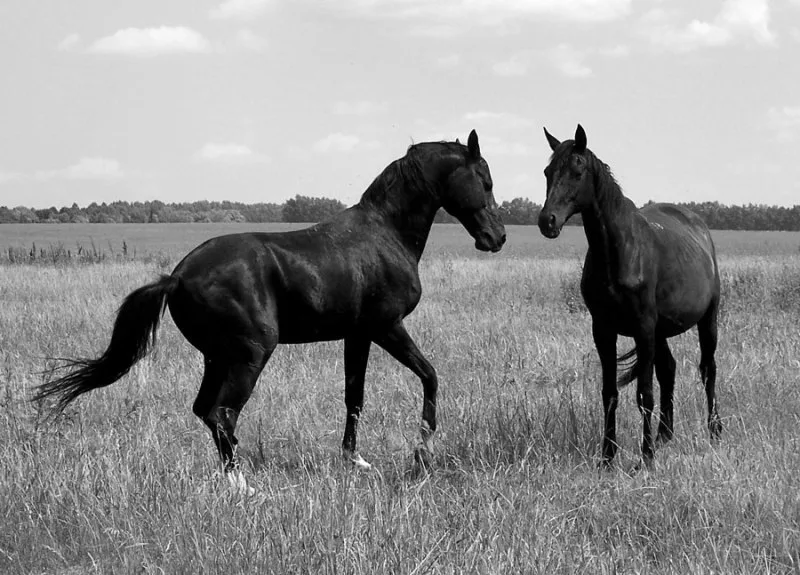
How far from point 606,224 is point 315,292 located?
6.10ft

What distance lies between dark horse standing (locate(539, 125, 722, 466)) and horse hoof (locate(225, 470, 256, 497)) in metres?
2.20

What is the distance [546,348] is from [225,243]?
487cm

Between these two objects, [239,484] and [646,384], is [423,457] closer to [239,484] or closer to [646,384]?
[239,484]

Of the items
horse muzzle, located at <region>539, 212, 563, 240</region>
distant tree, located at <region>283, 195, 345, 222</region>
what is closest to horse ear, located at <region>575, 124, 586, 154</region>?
horse muzzle, located at <region>539, 212, 563, 240</region>

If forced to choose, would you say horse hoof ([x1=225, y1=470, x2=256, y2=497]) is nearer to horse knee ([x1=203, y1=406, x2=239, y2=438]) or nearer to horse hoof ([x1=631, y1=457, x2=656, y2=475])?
horse knee ([x1=203, y1=406, x2=239, y2=438])

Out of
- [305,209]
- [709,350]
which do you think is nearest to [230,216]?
[305,209]

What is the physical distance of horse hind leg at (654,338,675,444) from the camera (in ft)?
21.0

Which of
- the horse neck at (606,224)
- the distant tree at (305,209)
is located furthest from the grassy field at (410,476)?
the distant tree at (305,209)

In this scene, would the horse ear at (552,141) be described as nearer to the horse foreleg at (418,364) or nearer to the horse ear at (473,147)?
the horse ear at (473,147)

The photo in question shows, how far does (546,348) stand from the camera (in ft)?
31.0

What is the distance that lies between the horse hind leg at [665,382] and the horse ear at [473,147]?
6.27ft

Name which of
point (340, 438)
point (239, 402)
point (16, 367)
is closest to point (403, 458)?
point (340, 438)

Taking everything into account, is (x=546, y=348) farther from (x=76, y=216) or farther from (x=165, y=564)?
(x=76, y=216)

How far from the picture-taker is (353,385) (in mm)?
5941
